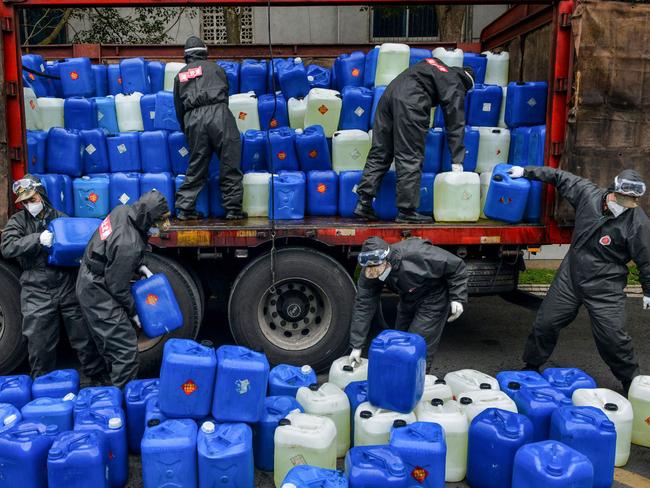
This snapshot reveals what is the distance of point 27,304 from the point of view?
17.2 ft

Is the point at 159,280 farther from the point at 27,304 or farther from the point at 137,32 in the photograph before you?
the point at 137,32

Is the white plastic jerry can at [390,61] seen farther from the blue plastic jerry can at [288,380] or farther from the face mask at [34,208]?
the face mask at [34,208]

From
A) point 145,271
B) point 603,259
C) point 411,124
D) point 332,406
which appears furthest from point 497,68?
point 332,406

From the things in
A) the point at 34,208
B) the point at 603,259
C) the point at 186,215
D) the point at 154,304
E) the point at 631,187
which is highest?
the point at 631,187

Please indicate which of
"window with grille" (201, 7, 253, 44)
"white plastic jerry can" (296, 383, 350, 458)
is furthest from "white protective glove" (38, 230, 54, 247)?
"window with grille" (201, 7, 253, 44)

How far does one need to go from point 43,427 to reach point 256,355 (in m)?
1.31

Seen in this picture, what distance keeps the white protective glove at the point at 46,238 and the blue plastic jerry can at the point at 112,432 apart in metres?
1.53

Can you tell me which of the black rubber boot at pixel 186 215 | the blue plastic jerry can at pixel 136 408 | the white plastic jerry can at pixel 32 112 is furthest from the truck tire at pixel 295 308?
the white plastic jerry can at pixel 32 112

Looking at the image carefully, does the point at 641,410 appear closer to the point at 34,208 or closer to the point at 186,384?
the point at 186,384

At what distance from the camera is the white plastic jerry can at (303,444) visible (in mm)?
3816

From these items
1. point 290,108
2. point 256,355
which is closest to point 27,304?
point 256,355

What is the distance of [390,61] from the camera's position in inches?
265

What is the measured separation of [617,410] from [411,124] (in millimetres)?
2856

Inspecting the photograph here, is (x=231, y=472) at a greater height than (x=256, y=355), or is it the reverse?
(x=256, y=355)
